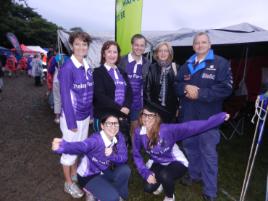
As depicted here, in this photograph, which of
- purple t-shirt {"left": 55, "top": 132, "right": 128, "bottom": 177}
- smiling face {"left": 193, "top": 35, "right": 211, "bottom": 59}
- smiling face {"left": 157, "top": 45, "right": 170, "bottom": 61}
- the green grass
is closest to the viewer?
purple t-shirt {"left": 55, "top": 132, "right": 128, "bottom": 177}

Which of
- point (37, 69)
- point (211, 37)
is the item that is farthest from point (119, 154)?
point (37, 69)

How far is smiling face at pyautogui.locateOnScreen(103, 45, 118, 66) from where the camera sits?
2875 millimetres

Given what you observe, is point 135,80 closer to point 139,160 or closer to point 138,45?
point 138,45

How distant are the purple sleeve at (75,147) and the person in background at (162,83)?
1.00 m

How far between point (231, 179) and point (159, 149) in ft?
4.96

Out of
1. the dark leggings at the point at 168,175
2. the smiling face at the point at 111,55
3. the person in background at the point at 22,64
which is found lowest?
the person in background at the point at 22,64

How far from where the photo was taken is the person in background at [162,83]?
3152 millimetres

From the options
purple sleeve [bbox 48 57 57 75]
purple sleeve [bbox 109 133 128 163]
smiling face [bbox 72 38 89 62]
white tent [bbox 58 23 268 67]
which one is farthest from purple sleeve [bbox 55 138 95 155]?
purple sleeve [bbox 48 57 57 75]

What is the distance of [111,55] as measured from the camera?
2883 mm

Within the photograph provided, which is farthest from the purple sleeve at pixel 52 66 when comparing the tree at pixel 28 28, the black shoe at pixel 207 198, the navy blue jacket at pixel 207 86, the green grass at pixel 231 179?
the tree at pixel 28 28

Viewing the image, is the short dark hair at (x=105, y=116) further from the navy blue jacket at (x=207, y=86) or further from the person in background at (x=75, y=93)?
the navy blue jacket at (x=207, y=86)

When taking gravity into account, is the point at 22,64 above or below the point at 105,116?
below

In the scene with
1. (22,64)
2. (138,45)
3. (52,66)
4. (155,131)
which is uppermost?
(138,45)

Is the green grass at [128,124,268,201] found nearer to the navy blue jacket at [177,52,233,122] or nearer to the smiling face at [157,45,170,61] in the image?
the navy blue jacket at [177,52,233,122]
